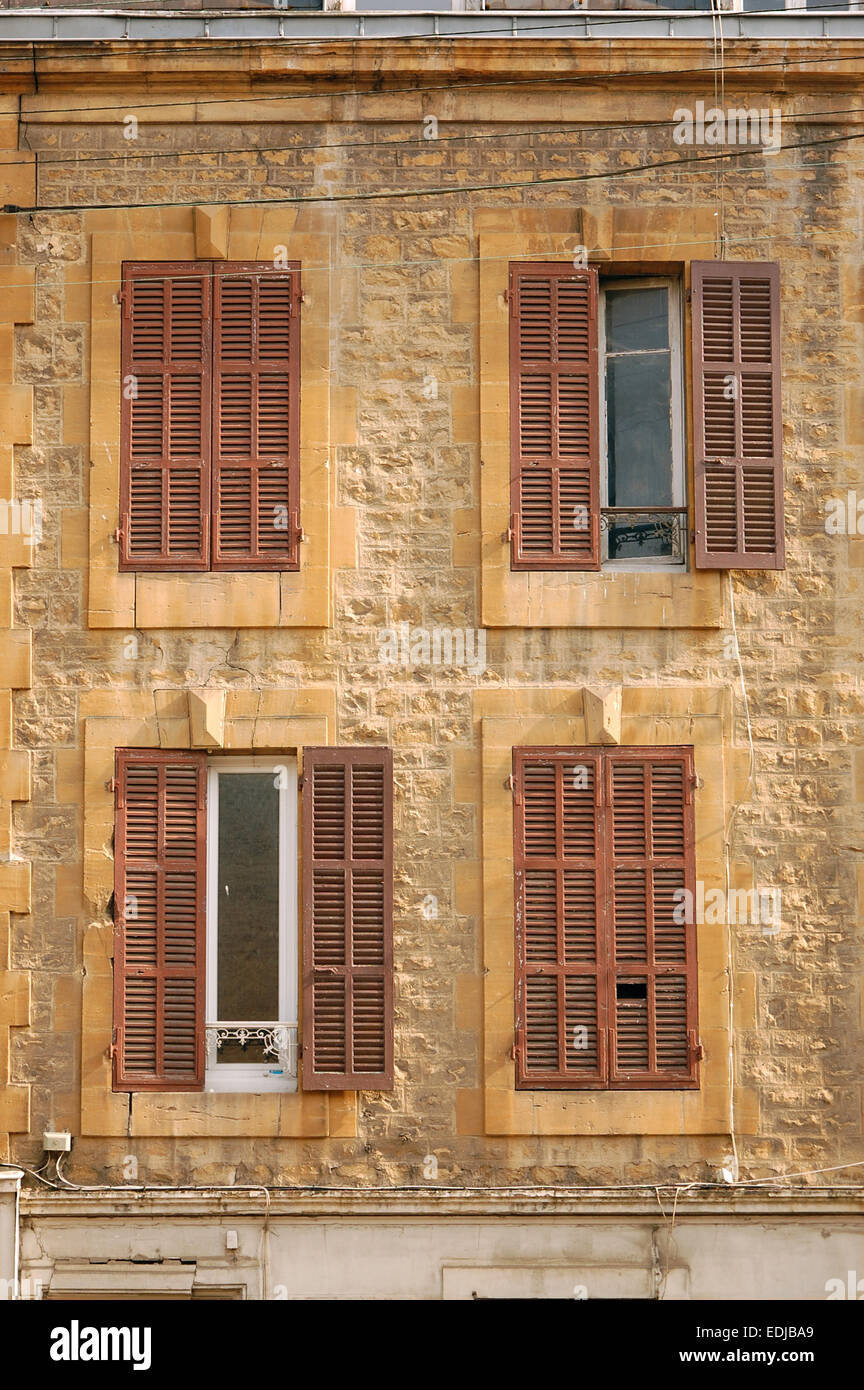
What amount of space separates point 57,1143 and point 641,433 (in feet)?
19.4

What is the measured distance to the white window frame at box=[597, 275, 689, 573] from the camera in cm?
1293

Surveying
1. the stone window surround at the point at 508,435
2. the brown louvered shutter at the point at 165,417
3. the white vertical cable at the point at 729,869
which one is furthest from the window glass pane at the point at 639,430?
the brown louvered shutter at the point at 165,417

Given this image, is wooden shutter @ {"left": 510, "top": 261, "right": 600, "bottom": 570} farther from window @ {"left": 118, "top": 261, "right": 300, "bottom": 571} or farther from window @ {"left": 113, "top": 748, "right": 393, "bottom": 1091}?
window @ {"left": 113, "top": 748, "right": 393, "bottom": 1091}

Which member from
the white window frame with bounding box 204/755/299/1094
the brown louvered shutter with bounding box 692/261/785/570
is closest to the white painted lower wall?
the white window frame with bounding box 204/755/299/1094

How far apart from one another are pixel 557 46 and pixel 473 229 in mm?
1312

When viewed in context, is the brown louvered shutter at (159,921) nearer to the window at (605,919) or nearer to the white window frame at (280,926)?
the white window frame at (280,926)

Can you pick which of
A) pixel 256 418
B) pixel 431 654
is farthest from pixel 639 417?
pixel 256 418

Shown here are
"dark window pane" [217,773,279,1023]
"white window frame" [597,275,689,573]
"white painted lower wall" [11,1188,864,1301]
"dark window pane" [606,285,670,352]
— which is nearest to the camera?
"white painted lower wall" [11,1188,864,1301]

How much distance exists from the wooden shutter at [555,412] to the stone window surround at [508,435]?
85 millimetres

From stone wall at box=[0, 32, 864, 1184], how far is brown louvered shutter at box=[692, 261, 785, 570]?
16 cm

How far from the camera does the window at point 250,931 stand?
1236 cm

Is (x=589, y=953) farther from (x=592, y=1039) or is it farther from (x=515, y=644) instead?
(x=515, y=644)

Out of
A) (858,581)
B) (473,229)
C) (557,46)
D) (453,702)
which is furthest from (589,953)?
(557,46)

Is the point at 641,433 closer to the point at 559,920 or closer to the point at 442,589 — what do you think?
the point at 442,589
